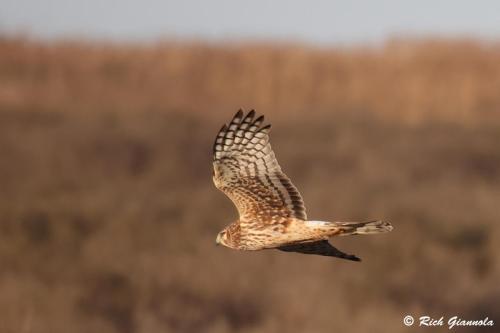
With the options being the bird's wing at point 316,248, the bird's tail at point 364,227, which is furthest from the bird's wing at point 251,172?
the bird's tail at point 364,227

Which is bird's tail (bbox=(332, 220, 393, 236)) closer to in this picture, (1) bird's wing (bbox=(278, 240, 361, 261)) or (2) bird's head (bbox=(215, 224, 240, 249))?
(1) bird's wing (bbox=(278, 240, 361, 261))

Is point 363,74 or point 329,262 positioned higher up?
point 363,74

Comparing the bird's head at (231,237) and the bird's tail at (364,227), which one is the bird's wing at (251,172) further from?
the bird's tail at (364,227)

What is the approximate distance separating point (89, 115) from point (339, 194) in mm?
5854

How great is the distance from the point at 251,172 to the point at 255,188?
0.30 feet

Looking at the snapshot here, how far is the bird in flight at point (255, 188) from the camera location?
6992 mm

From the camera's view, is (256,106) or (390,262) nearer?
(390,262)

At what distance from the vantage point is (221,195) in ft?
59.3

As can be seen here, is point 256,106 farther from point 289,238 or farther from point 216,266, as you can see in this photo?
point 289,238

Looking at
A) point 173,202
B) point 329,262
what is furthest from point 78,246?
point 329,262

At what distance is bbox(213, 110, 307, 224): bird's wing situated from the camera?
7047 millimetres

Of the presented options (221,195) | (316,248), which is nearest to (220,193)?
(221,195)

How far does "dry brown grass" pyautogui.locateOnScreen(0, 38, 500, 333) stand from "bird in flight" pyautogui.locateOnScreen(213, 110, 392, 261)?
6.00 meters

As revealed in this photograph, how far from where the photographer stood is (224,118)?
22.2m
